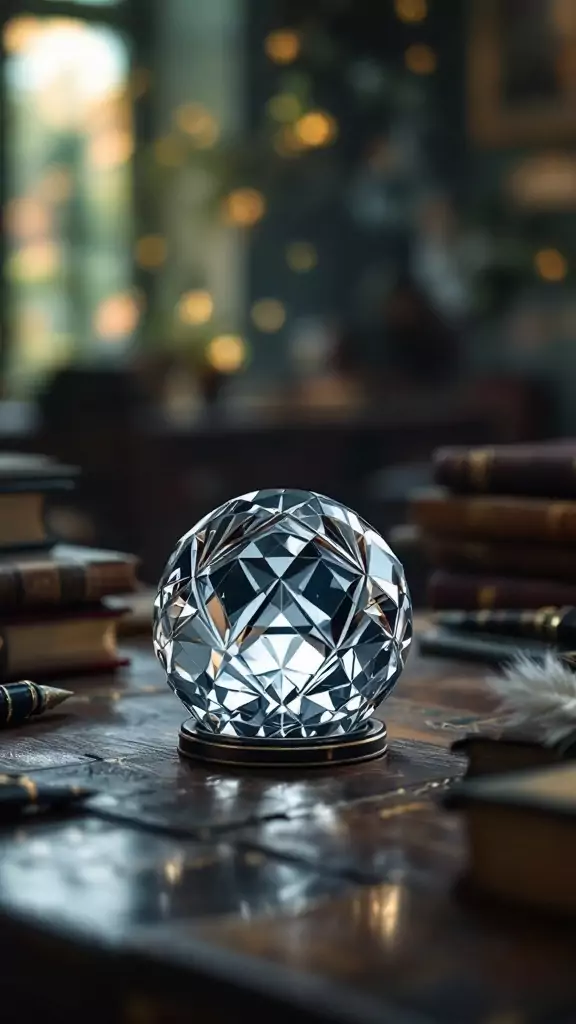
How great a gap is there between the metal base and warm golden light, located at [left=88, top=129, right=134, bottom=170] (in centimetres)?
657

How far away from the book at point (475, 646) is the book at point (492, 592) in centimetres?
6

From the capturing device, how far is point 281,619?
81 cm

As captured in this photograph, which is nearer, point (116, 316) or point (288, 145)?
point (288, 145)

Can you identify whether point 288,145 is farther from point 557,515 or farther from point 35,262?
point 557,515

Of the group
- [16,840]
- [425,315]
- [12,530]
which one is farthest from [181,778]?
[425,315]

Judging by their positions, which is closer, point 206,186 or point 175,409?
point 175,409

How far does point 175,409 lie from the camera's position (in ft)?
17.5

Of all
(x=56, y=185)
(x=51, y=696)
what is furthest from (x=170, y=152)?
(x=51, y=696)

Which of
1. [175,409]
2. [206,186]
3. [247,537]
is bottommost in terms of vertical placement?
[175,409]

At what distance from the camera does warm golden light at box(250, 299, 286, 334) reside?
7.18 metres

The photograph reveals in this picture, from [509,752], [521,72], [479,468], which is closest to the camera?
[509,752]

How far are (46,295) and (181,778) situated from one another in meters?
6.40

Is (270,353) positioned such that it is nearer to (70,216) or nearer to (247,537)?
(70,216)

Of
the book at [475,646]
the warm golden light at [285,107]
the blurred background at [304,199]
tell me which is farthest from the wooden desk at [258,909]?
the warm golden light at [285,107]
